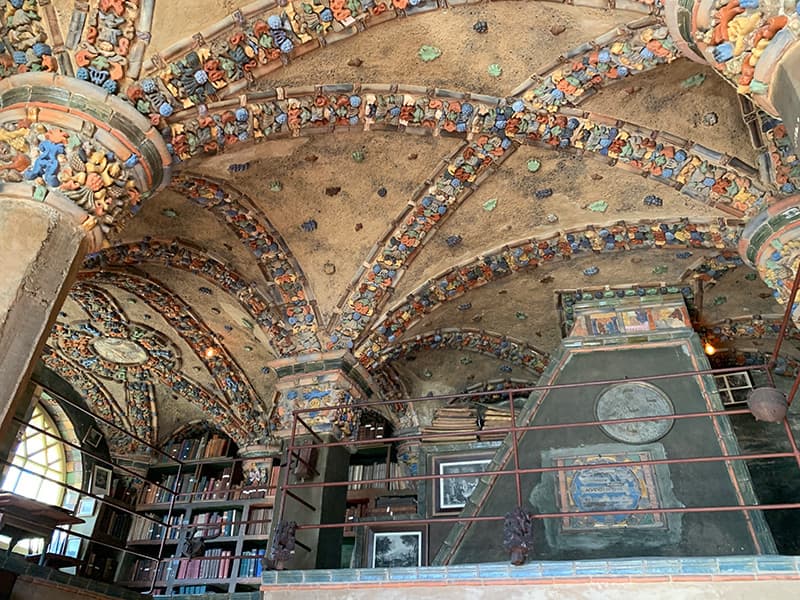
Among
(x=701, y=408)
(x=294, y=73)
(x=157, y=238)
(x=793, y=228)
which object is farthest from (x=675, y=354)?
(x=157, y=238)

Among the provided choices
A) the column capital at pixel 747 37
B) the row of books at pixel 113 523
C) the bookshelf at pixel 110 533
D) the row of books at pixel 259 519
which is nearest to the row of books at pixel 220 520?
the row of books at pixel 259 519

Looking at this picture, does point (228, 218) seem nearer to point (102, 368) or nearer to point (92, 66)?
point (92, 66)

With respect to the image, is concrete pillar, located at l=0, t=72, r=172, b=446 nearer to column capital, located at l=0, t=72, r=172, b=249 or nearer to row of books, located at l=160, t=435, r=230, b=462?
column capital, located at l=0, t=72, r=172, b=249

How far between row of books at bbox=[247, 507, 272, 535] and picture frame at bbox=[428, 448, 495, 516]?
2.11 meters

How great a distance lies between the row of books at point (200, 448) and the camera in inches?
331

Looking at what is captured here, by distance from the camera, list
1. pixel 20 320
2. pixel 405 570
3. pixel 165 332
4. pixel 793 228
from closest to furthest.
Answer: pixel 20 320 → pixel 405 570 → pixel 793 228 → pixel 165 332

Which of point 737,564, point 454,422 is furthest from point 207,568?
point 737,564

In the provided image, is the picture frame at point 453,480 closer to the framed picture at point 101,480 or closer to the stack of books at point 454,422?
the stack of books at point 454,422

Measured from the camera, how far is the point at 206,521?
7.54m

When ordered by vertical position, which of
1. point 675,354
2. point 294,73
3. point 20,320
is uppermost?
point 294,73

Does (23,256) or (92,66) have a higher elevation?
(92,66)

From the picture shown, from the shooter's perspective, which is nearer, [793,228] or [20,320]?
[20,320]

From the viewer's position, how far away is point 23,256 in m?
3.00

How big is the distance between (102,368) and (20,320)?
18.9ft
